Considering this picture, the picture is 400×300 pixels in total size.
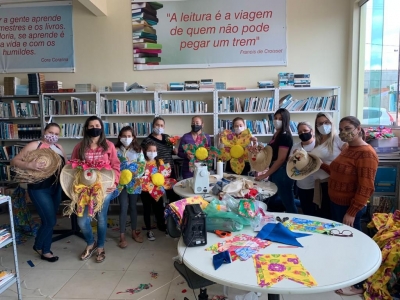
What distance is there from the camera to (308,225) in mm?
1891

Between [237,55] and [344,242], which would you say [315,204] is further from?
[237,55]

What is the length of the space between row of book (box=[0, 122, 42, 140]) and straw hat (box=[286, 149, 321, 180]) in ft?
12.9

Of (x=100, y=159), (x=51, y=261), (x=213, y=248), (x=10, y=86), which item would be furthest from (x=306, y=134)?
(x=10, y=86)

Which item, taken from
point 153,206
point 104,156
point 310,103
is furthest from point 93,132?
point 310,103

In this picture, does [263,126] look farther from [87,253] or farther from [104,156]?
[87,253]

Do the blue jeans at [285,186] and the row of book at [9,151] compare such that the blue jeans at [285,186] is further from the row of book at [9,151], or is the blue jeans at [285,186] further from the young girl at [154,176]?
the row of book at [9,151]

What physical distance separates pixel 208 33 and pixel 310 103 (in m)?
1.89

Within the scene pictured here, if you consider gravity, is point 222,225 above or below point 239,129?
below

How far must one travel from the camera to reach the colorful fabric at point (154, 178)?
3.24 metres

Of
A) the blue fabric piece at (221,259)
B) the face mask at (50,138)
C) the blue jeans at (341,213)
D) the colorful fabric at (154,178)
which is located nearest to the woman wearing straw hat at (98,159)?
the face mask at (50,138)

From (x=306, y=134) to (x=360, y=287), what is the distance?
1.39 m

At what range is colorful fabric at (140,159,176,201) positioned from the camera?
324cm

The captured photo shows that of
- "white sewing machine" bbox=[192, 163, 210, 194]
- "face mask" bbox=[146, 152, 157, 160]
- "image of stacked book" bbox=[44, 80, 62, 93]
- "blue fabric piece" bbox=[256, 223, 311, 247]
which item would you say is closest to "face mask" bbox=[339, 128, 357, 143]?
"blue fabric piece" bbox=[256, 223, 311, 247]

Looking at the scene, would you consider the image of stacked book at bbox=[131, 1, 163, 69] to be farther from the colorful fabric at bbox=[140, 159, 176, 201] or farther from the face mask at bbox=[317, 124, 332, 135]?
Result: the face mask at bbox=[317, 124, 332, 135]
